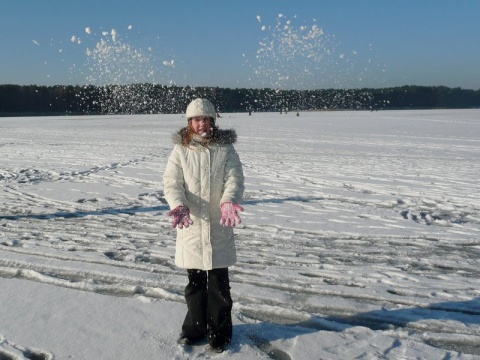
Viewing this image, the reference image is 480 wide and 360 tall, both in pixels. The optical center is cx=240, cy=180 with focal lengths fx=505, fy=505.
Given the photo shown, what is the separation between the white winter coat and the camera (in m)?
3.30

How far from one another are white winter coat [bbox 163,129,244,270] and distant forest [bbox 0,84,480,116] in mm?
64045

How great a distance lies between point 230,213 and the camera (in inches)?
124

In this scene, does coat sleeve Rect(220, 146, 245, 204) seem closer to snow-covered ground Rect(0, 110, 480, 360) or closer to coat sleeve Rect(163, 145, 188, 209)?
coat sleeve Rect(163, 145, 188, 209)

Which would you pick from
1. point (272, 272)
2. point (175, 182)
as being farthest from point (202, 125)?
point (272, 272)

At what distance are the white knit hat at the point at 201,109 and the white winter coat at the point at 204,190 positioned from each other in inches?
6.1

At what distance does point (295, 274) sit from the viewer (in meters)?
4.79

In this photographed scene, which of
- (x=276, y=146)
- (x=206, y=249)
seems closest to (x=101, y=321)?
(x=206, y=249)

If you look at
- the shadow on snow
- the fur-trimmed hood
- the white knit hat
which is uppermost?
the white knit hat

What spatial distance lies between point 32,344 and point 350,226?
4351 mm

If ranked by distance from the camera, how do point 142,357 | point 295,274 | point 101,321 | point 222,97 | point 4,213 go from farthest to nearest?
point 222,97, point 4,213, point 295,274, point 101,321, point 142,357

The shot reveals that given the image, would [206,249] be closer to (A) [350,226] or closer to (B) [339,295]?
(B) [339,295]

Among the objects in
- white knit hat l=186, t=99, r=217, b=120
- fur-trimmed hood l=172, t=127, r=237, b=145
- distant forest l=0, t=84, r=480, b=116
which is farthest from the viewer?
distant forest l=0, t=84, r=480, b=116

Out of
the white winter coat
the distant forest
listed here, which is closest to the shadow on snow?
the white winter coat

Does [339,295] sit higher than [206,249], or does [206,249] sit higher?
[206,249]
